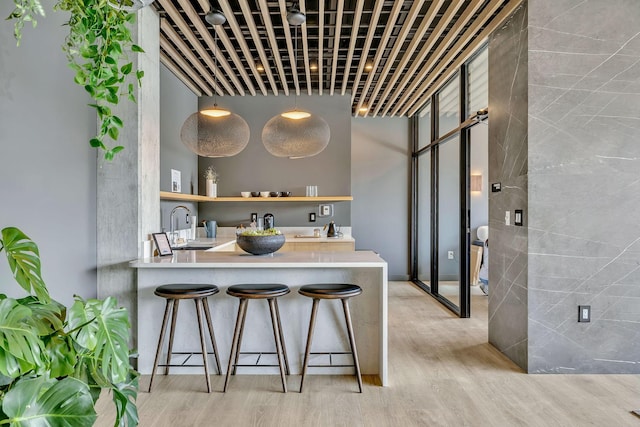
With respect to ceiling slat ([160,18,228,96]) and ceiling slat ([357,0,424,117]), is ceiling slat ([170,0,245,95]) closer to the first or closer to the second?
ceiling slat ([160,18,228,96])

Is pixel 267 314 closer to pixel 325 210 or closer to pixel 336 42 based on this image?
pixel 336 42

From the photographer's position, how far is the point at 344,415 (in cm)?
244

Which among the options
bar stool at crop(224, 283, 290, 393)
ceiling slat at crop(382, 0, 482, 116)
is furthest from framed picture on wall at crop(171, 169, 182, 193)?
ceiling slat at crop(382, 0, 482, 116)

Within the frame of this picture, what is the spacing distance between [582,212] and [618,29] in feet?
4.48

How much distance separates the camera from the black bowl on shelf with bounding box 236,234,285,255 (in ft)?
10.4

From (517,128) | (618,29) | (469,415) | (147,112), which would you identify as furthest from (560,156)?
(147,112)

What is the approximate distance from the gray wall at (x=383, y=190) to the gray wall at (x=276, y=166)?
1238 mm

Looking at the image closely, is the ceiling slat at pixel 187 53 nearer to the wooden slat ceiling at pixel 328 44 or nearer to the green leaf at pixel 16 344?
the wooden slat ceiling at pixel 328 44

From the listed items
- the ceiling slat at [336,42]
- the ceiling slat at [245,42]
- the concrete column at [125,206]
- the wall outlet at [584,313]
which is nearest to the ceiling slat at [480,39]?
the ceiling slat at [336,42]

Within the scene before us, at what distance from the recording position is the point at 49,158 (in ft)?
7.72

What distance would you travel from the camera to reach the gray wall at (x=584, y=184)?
10.1ft

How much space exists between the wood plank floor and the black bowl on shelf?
36.2 inches

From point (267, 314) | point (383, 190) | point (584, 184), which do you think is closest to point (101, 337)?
point (267, 314)

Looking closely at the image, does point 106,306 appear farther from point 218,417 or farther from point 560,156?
point 560,156
